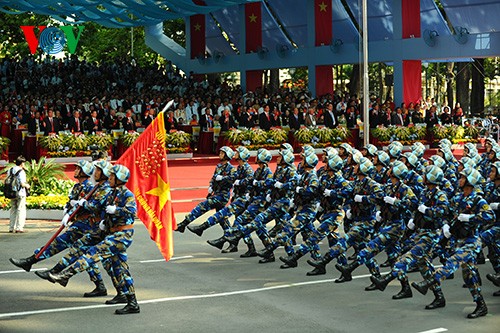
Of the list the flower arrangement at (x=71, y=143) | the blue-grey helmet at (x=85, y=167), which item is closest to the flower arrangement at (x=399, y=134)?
the flower arrangement at (x=71, y=143)

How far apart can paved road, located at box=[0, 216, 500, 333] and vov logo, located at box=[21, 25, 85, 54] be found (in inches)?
718

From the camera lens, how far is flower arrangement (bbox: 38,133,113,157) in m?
28.3

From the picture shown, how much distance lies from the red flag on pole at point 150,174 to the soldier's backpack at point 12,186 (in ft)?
19.6

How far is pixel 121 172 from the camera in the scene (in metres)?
12.9

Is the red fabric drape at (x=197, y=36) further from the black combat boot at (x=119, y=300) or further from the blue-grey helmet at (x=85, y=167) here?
the black combat boot at (x=119, y=300)

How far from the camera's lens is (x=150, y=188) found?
13930mm

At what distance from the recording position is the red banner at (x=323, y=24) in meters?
40.9

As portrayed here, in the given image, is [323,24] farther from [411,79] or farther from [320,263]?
[320,263]

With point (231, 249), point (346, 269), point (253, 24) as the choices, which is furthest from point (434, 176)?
point (253, 24)

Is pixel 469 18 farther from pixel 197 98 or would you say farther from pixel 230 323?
pixel 230 323

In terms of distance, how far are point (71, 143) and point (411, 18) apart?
15035 millimetres

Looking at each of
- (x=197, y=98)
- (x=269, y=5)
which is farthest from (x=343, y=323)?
(x=269, y=5)

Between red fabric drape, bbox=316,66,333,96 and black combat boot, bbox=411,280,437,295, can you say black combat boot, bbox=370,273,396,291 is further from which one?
red fabric drape, bbox=316,66,333,96

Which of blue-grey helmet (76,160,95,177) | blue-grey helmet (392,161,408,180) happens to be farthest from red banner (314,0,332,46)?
blue-grey helmet (76,160,95,177)
